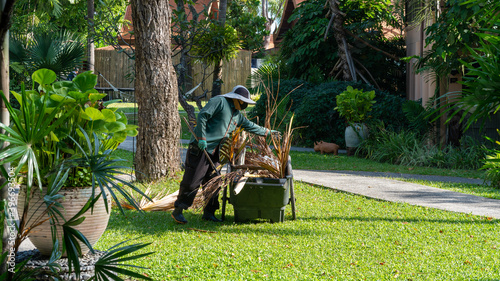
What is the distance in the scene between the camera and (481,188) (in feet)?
30.1

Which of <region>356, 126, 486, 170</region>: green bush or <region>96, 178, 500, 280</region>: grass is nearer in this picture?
<region>96, 178, 500, 280</region>: grass

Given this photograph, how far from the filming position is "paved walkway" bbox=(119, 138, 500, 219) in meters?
7.63

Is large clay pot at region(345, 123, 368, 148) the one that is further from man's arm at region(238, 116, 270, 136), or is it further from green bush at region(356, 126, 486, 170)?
man's arm at region(238, 116, 270, 136)

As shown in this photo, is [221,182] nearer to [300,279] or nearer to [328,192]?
[300,279]

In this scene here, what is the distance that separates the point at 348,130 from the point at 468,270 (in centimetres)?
908

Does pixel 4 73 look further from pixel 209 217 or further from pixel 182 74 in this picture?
pixel 182 74

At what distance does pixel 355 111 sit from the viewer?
13820 millimetres

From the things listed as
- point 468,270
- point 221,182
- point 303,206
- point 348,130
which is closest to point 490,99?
A: point 468,270

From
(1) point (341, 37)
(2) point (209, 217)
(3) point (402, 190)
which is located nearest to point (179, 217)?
(2) point (209, 217)

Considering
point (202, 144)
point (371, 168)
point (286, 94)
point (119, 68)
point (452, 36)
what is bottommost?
point (371, 168)

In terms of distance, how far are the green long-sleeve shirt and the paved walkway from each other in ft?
9.90

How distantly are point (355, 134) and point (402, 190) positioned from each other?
5.05 m

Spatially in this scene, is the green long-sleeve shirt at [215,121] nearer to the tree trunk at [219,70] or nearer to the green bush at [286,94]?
the tree trunk at [219,70]

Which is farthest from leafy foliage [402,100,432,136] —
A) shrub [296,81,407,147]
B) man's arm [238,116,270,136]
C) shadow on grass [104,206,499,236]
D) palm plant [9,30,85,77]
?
palm plant [9,30,85,77]
